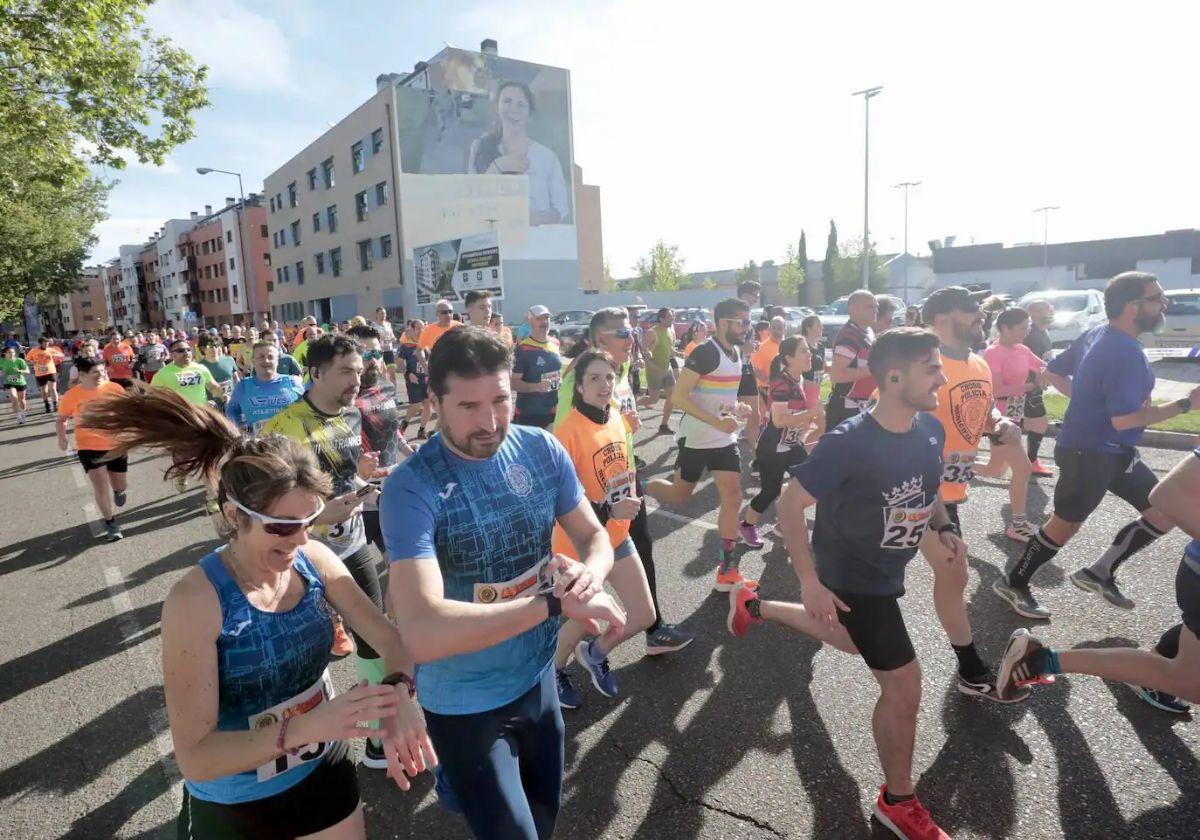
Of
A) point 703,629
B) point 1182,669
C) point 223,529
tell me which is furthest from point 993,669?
point 223,529

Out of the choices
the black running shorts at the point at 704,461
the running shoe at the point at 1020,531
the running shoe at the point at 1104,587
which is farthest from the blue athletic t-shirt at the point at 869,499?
the running shoe at the point at 1020,531

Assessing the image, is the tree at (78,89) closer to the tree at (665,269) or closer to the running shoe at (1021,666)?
the running shoe at (1021,666)

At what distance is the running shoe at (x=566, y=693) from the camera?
3.75m

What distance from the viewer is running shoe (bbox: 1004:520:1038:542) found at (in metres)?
5.86

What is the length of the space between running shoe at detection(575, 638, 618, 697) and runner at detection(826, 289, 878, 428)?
3439 mm

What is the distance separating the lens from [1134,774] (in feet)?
9.75

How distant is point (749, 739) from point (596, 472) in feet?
5.10

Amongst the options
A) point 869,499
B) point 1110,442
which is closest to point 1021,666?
point 869,499

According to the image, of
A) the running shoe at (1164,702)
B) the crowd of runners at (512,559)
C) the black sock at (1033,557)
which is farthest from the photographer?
the black sock at (1033,557)

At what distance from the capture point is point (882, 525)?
2.81 meters

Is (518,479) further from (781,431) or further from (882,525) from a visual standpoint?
(781,431)

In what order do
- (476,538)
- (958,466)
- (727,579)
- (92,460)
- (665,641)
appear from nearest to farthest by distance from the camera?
(476,538) → (958,466) → (665,641) → (727,579) → (92,460)

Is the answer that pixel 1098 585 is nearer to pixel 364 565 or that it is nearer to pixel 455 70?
pixel 364 565

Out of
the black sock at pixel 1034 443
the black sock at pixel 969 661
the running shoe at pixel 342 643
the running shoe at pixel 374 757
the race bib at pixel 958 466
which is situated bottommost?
the running shoe at pixel 374 757
